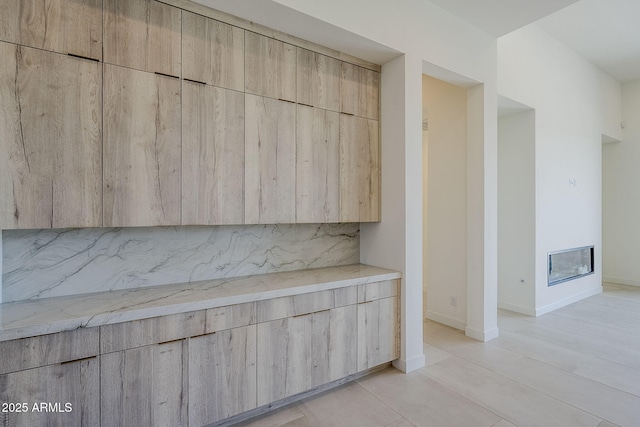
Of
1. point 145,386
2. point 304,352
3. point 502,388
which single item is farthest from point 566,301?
point 145,386

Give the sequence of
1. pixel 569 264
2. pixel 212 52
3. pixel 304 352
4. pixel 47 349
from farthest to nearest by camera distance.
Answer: pixel 569 264
pixel 304 352
pixel 212 52
pixel 47 349

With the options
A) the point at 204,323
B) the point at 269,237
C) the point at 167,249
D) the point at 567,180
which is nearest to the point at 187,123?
the point at 167,249

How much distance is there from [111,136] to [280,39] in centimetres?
138

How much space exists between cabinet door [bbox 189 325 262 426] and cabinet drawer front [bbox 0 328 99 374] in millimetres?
488

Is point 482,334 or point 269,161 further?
point 482,334

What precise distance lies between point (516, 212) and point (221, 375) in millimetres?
4148

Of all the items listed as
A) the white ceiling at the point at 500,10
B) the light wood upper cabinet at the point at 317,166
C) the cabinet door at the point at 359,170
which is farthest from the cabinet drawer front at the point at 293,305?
the white ceiling at the point at 500,10

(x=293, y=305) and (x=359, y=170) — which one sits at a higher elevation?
(x=359, y=170)

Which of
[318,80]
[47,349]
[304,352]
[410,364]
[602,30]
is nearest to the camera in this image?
[47,349]

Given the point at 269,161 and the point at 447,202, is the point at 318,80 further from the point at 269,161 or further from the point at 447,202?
the point at 447,202

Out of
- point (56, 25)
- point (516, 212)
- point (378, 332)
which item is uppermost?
point (56, 25)

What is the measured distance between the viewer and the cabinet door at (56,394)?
137 cm

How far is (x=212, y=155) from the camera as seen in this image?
207 centimetres

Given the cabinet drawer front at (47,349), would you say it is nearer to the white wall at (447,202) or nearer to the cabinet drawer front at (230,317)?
the cabinet drawer front at (230,317)
